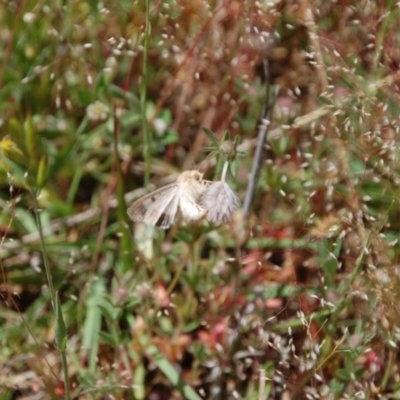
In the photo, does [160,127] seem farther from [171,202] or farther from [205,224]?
[171,202]

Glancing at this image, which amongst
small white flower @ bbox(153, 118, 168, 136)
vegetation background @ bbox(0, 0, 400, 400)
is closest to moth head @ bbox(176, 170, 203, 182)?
vegetation background @ bbox(0, 0, 400, 400)

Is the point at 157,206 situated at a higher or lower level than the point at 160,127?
higher

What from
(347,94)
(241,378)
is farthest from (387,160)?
(241,378)

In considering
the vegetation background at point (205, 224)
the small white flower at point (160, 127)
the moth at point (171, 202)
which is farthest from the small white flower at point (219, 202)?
the small white flower at point (160, 127)

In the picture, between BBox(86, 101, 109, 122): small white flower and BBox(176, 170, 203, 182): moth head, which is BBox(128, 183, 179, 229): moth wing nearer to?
BBox(176, 170, 203, 182): moth head

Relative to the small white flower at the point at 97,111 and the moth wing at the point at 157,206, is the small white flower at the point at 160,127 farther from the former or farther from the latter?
the moth wing at the point at 157,206

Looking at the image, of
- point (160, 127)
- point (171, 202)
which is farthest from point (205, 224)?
point (160, 127)

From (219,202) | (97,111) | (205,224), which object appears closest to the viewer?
(219,202)
